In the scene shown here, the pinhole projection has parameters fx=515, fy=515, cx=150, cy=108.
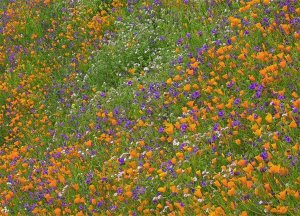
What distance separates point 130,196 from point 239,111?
139cm

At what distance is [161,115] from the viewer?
6344mm

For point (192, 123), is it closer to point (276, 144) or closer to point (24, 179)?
point (276, 144)

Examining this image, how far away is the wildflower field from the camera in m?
4.39

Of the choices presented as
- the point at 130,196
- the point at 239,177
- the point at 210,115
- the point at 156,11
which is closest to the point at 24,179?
the point at 130,196

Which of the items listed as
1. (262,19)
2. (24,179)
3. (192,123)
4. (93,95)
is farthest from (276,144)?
(93,95)

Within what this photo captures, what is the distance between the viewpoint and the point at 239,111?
5227 mm

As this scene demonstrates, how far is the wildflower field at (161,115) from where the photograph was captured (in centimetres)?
439

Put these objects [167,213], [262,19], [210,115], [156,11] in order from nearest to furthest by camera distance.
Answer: [167,213]
[210,115]
[262,19]
[156,11]

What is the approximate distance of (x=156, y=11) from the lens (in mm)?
9711

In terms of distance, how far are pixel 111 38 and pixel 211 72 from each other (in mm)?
4251

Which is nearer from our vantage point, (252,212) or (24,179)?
(252,212)

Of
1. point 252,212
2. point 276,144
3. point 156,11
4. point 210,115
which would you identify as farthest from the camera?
point 156,11

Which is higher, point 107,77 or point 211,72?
point 107,77

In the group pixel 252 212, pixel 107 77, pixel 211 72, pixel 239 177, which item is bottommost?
pixel 252 212
